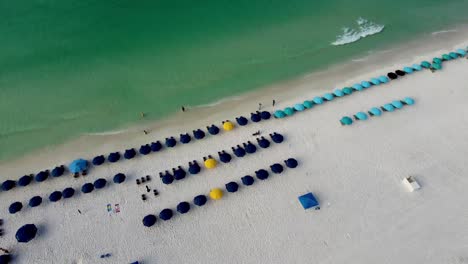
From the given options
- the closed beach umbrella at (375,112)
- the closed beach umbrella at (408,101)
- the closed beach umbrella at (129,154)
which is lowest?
the closed beach umbrella at (129,154)

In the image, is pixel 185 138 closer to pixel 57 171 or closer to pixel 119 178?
pixel 119 178

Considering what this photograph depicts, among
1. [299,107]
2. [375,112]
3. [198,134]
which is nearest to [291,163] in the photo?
[299,107]

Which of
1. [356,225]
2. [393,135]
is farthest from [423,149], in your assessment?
[356,225]

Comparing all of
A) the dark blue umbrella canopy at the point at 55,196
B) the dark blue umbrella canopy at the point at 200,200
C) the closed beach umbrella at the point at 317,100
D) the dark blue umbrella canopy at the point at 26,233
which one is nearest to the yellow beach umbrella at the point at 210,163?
the dark blue umbrella canopy at the point at 200,200

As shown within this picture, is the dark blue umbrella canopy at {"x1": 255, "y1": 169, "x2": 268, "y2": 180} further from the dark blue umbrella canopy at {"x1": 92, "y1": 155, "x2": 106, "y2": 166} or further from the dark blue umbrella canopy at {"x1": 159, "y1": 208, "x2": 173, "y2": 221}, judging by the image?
the dark blue umbrella canopy at {"x1": 92, "y1": 155, "x2": 106, "y2": 166}

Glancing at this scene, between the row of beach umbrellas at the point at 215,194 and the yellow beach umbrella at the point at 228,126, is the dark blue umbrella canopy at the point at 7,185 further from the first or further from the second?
the yellow beach umbrella at the point at 228,126

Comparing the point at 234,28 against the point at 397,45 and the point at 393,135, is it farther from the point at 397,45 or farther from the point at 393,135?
the point at 393,135

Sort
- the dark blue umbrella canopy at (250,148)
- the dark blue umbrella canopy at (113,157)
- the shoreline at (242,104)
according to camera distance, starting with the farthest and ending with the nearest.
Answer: the shoreline at (242,104) → the dark blue umbrella canopy at (250,148) → the dark blue umbrella canopy at (113,157)
